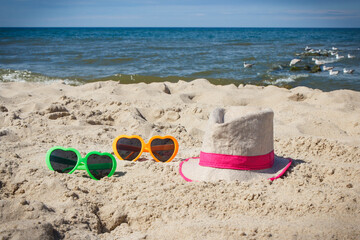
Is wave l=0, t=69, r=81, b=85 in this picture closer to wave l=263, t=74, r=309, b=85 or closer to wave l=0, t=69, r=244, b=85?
wave l=0, t=69, r=244, b=85

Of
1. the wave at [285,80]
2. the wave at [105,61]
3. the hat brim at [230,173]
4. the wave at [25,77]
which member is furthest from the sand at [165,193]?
the wave at [105,61]

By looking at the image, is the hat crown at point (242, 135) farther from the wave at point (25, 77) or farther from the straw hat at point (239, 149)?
the wave at point (25, 77)

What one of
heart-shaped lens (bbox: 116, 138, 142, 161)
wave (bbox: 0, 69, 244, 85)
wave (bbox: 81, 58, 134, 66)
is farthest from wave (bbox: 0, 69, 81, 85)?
heart-shaped lens (bbox: 116, 138, 142, 161)

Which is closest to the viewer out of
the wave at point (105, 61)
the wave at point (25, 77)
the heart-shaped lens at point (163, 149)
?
the heart-shaped lens at point (163, 149)

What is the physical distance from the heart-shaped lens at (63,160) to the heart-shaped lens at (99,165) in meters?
0.19

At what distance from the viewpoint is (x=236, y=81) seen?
959cm

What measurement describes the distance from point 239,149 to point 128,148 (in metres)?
1.22

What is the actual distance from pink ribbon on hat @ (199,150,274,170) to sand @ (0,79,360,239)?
0.14 m

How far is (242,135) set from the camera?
2.37m

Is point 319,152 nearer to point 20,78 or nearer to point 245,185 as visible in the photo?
point 245,185

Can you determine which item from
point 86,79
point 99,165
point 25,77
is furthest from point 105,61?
point 99,165

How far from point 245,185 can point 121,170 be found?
116cm

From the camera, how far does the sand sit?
1849mm

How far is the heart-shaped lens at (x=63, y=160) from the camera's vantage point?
2770 millimetres
